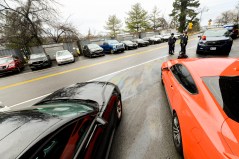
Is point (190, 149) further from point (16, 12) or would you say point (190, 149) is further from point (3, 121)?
point (16, 12)

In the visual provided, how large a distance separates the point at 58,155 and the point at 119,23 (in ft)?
198

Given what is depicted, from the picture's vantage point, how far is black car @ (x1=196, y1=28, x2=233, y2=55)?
979 cm

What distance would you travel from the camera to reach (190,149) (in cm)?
205

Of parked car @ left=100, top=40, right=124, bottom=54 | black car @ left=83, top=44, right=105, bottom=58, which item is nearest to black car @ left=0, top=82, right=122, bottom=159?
black car @ left=83, top=44, right=105, bottom=58

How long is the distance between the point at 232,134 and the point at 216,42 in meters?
9.96

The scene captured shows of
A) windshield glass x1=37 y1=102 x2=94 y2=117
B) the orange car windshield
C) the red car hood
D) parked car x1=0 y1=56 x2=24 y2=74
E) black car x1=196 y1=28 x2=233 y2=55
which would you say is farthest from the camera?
parked car x1=0 y1=56 x2=24 y2=74

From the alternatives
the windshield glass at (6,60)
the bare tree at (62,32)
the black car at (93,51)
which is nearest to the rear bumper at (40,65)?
the windshield glass at (6,60)

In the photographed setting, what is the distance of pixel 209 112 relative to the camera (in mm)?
2039

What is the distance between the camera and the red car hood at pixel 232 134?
151 cm

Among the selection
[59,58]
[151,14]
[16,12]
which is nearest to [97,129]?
[59,58]

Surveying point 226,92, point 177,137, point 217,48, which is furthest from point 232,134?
point 217,48

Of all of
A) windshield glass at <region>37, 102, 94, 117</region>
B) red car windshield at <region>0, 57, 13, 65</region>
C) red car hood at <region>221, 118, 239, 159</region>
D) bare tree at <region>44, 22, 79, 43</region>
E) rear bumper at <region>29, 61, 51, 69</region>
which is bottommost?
rear bumper at <region>29, 61, 51, 69</region>

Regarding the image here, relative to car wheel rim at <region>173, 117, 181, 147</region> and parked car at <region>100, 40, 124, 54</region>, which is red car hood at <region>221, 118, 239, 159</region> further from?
parked car at <region>100, 40, 124, 54</region>

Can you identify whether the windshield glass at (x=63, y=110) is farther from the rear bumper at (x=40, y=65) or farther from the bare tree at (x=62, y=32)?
the bare tree at (x=62, y=32)
